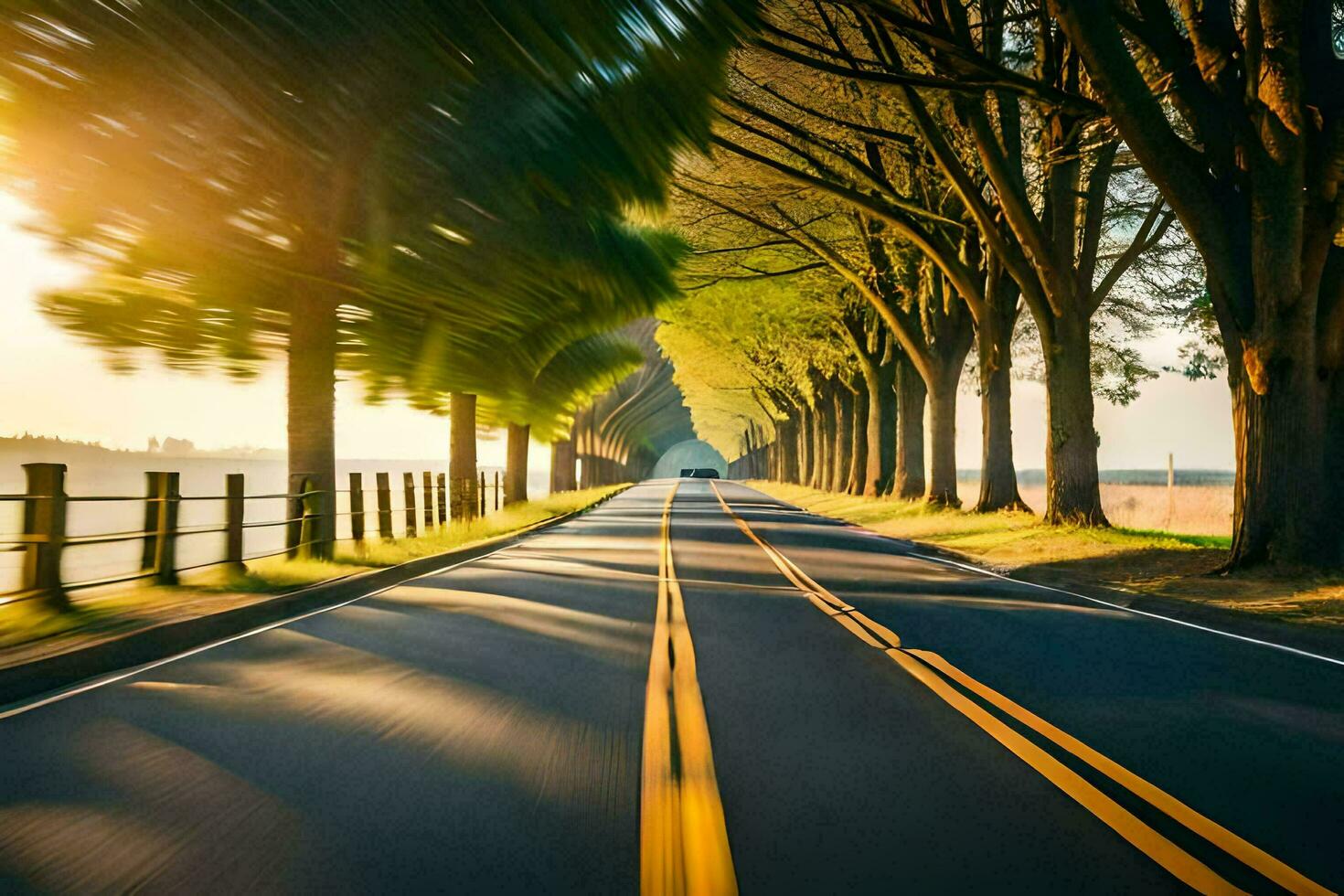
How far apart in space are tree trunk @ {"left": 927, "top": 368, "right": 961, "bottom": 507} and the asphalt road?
20.3 meters

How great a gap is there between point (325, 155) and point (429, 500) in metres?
9.71

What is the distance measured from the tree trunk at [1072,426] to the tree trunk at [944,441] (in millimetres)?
8712

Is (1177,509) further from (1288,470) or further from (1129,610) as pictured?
(1129,610)

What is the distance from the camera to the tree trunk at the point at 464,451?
28.3 metres

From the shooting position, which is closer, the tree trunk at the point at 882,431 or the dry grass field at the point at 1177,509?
the dry grass field at the point at 1177,509

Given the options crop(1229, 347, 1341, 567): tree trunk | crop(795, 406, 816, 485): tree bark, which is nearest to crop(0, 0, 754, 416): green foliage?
crop(1229, 347, 1341, 567): tree trunk

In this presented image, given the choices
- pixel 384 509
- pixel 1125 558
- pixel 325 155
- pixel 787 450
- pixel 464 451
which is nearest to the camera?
pixel 1125 558

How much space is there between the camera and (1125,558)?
1653 cm

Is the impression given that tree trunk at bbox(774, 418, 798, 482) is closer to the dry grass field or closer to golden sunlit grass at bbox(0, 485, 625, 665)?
the dry grass field

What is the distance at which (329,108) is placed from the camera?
16156mm

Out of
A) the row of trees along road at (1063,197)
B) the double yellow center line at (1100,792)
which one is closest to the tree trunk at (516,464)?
the row of trees along road at (1063,197)

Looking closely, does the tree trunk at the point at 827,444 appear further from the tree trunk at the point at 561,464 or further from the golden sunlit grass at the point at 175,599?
the golden sunlit grass at the point at 175,599

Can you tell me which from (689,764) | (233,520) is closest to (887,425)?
(233,520)

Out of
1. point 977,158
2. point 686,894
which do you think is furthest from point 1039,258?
point 686,894
